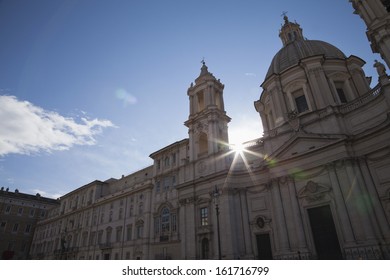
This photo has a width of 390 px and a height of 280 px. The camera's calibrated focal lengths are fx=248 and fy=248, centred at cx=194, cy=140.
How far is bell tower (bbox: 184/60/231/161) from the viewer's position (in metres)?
29.6

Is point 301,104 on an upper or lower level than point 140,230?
upper

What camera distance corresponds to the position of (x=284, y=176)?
2242 centimetres

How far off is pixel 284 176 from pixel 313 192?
2731mm

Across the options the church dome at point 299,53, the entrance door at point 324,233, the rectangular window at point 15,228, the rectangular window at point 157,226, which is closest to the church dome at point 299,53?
the church dome at point 299,53

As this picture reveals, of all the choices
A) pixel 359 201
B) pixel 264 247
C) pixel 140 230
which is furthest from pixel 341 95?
pixel 140 230

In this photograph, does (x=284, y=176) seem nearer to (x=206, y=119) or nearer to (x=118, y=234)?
(x=206, y=119)

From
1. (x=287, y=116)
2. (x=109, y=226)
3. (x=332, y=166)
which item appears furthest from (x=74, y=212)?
(x=332, y=166)

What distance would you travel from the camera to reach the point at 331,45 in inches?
1220

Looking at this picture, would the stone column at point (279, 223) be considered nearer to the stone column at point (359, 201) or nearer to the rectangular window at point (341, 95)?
the stone column at point (359, 201)

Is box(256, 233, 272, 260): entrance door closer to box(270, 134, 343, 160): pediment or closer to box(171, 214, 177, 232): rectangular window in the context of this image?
box(270, 134, 343, 160): pediment

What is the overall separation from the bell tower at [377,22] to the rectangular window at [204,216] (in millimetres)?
20342

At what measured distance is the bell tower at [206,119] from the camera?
97.2 feet
